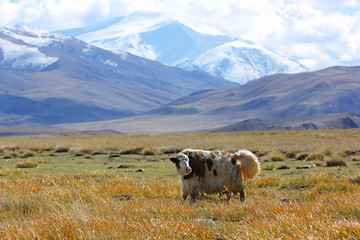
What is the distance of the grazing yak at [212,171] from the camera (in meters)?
10.1

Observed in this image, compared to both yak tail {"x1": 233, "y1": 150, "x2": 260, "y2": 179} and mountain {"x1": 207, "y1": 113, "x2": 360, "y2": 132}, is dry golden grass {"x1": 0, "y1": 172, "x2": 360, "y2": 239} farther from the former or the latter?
mountain {"x1": 207, "y1": 113, "x2": 360, "y2": 132}

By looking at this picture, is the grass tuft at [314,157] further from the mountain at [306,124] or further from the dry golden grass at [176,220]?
the mountain at [306,124]

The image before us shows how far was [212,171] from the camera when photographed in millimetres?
10469

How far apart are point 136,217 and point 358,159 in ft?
63.4

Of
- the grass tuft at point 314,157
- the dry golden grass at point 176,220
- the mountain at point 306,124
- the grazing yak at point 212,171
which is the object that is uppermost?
the mountain at point 306,124

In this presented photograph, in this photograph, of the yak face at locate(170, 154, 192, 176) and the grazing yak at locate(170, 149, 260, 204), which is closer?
the yak face at locate(170, 154, 192, 176)

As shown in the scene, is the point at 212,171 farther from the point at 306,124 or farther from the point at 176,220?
the point at 306,124

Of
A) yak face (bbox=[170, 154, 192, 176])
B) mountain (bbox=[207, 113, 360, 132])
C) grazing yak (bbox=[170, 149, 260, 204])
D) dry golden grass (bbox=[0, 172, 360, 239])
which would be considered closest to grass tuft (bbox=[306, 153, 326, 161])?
dry golden grass (bbox=[0, 172, 360, 239])

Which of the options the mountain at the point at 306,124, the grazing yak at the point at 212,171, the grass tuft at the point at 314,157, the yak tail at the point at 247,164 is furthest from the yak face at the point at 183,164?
the mountain at the point at 306,124

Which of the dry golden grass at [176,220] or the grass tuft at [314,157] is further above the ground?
the dry golden grass at [176,220]

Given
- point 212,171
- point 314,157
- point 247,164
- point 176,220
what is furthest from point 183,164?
point 314,157

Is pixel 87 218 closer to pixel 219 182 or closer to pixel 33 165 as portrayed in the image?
pixel 219 182

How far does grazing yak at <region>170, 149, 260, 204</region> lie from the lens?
33.1ft

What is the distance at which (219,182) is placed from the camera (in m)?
10.5
